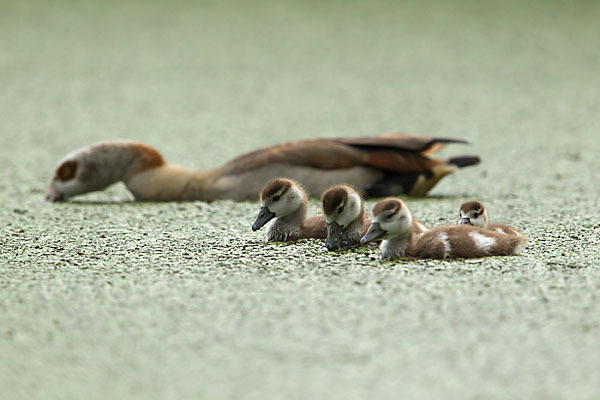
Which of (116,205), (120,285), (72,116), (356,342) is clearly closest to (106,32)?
(72,116)

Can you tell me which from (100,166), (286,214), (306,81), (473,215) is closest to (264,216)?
(286,214)

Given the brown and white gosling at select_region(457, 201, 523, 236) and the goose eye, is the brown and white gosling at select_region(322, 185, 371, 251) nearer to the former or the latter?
the brown and white gosling at select_region(457, 201, 523, 236)

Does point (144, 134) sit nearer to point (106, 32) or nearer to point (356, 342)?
point (106, 32)

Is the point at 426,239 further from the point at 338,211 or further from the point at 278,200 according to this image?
the point at 278,200

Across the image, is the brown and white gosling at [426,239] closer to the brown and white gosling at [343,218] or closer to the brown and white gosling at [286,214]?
the brown and white gosling at [343,218]

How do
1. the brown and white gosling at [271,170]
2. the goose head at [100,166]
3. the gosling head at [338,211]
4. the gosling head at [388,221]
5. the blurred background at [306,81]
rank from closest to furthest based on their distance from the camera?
the gosling head at [388,221] < the gosling head at [338,211] < the brown and white gosling at [271,170] < the goose head at [100,166] < the blurred background at [306,81]

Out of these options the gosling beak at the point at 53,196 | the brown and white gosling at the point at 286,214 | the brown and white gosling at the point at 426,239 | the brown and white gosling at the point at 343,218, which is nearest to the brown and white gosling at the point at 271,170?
the gosling beak at the point at 53,196

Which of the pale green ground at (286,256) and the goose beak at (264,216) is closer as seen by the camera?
the pale green ground at (286,256)

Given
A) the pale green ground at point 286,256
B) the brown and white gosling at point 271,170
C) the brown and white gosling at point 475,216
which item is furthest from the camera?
the brown and white gosling at point 271,170
